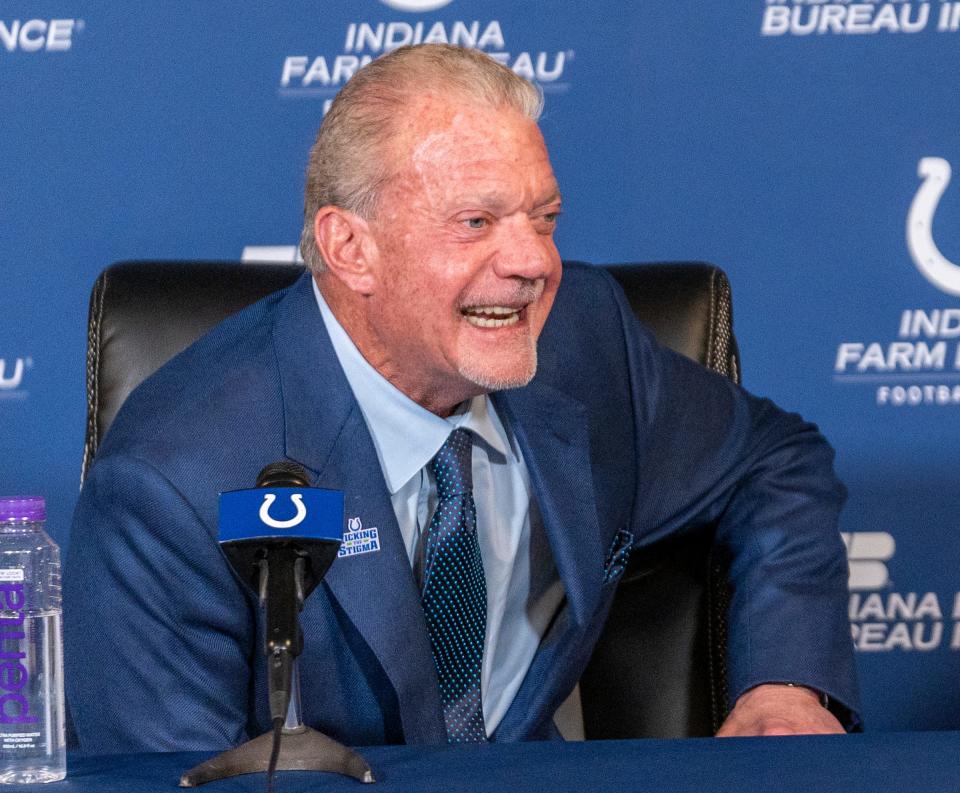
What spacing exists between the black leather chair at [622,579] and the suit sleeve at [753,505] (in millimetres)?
44

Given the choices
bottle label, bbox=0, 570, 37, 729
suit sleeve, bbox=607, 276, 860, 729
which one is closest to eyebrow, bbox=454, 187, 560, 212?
suit sleeve, bbox=607, 276, 860, 729

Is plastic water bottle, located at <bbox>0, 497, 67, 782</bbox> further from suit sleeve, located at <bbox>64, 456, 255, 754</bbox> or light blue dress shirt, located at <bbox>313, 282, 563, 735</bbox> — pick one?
light blue dress shirt, located at <bbox>313, 282, 563, 735</bbox>

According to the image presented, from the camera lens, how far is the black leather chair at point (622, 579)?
1.75 meters

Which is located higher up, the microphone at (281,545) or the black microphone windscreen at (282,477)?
the black microphone windscreen at (282,477)

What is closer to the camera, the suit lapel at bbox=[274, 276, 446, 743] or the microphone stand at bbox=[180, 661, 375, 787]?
the microphone stand at bbox=[180, 661, 375, 787]

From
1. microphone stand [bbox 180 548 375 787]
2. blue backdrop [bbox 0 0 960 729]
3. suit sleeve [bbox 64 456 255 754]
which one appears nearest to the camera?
microphone stand [bbox 180 548 375 787]

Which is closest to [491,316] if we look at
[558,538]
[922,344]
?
[558,538]

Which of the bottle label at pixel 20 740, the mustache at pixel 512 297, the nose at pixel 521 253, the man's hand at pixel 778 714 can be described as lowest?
the man's hand at pixel 778 714

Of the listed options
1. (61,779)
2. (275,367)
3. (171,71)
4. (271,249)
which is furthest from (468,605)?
(171,71)

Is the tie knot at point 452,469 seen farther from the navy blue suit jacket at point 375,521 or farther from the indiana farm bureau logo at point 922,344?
the indiana farm bureau logo at point 922,344

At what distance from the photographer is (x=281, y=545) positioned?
105 centimetres

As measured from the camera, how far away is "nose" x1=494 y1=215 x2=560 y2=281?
1.54m

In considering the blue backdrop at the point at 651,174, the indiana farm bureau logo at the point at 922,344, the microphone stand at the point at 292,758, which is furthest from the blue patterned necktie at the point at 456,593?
the indiana farm bureau logo at the point at 922,344

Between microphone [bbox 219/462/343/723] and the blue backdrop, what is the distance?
172cm
